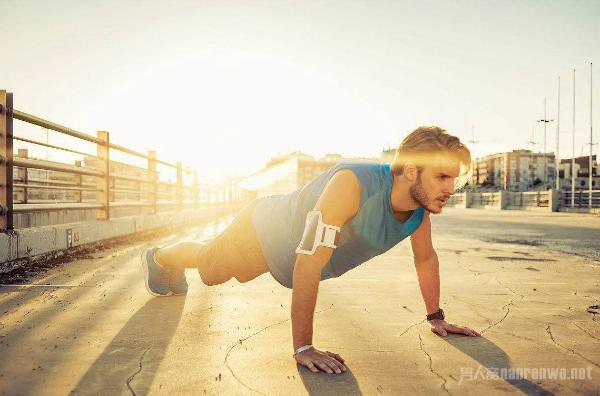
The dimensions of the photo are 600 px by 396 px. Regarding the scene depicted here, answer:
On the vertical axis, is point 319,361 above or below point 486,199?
above

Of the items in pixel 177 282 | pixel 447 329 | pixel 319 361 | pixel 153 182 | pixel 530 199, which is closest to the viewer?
pixel 319 361

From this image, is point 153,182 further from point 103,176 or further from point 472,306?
point 472,306

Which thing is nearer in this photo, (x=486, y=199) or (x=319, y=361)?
(x=319, y=361)

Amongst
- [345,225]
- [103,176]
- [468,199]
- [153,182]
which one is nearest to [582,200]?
[468,199]

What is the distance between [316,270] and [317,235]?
0.50 ft

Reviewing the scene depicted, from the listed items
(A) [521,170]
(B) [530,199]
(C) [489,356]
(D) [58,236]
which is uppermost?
(A) [521,170]

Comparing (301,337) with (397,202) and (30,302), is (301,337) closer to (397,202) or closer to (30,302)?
(397,202)

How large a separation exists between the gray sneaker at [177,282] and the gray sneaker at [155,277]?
0.03 meters

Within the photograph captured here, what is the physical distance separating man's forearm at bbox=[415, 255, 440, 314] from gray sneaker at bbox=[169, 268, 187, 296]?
1.71 meters

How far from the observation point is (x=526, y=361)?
6.54 ft

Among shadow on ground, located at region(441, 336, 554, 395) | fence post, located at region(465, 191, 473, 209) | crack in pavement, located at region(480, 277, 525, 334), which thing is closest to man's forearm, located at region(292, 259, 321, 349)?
shadow on ground, located at region(441, 336, 554, 395)

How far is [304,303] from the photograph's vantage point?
189 centimetres

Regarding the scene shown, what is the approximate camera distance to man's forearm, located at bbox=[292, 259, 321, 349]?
74.3 inches

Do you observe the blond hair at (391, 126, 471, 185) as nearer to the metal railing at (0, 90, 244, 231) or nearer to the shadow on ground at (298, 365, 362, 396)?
the shadow on ground at (298, 365, 362, 396)
